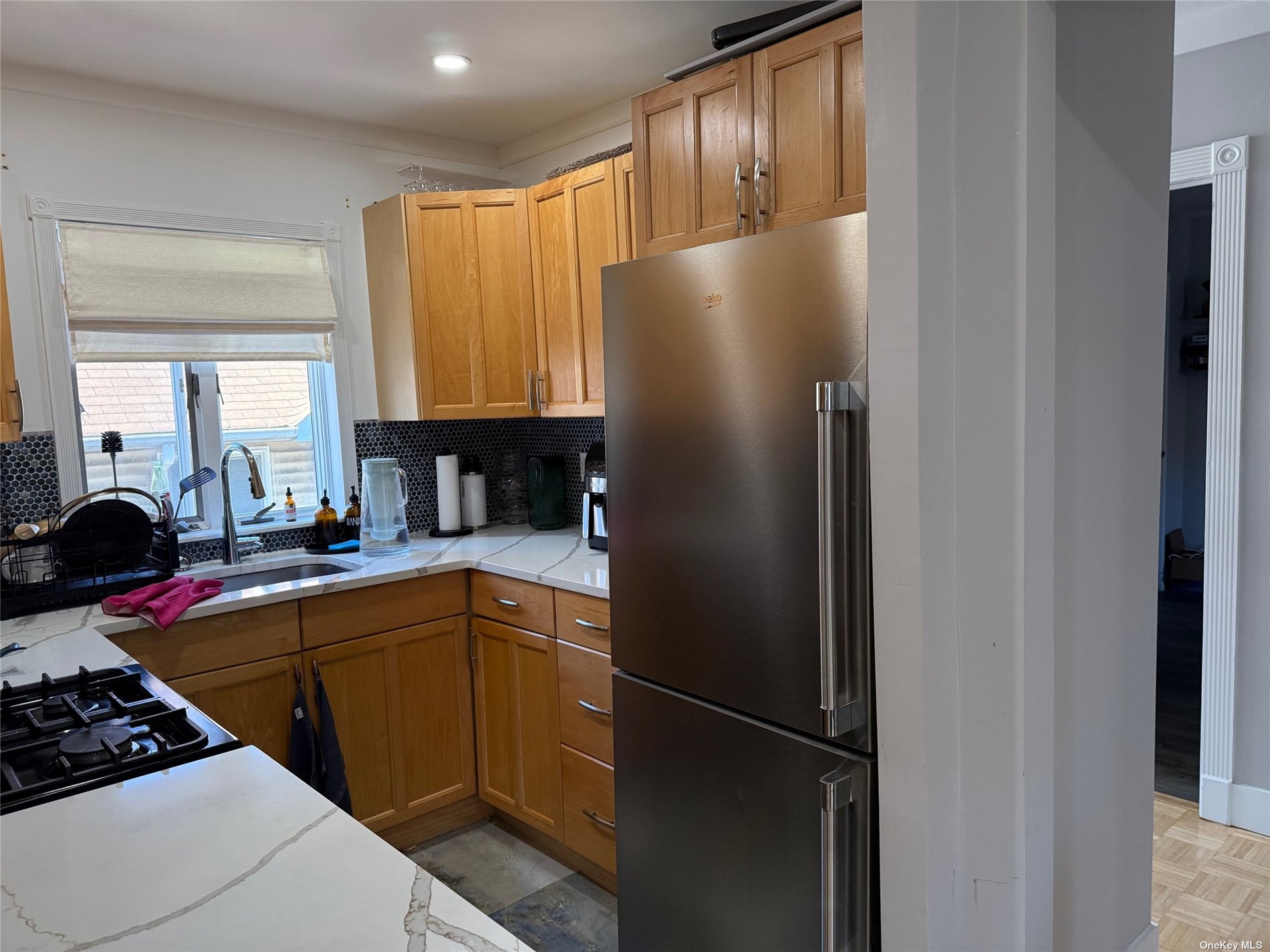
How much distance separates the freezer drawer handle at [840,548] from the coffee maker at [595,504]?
1.38m

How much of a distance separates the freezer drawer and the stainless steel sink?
1396 mm

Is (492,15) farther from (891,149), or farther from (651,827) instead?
(651,827)

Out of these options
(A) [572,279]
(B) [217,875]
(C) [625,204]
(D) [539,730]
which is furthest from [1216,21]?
(B) [217,875]

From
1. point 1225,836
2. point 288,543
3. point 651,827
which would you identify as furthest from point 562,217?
point 1225,836

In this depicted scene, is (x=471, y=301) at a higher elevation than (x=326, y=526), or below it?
higher

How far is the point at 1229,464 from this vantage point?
8.21 ft

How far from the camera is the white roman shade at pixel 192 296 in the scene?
104 inches

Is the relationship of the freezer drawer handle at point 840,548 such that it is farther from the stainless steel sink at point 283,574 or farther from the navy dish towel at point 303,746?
the stainless steel sink at point 283,574

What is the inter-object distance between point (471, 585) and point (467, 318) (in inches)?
39.4

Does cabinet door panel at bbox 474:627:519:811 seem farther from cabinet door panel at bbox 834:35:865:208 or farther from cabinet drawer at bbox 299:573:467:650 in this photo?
cabinet door panel at bbox 834:35:865:208

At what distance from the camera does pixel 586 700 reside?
7.89ft

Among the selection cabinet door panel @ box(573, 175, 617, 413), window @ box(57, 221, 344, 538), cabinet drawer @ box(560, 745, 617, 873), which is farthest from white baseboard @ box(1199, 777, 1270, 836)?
window @ box(57, 221, 344, 538)

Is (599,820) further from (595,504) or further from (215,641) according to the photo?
(215,641)

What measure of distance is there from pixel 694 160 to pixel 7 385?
1942 mm
